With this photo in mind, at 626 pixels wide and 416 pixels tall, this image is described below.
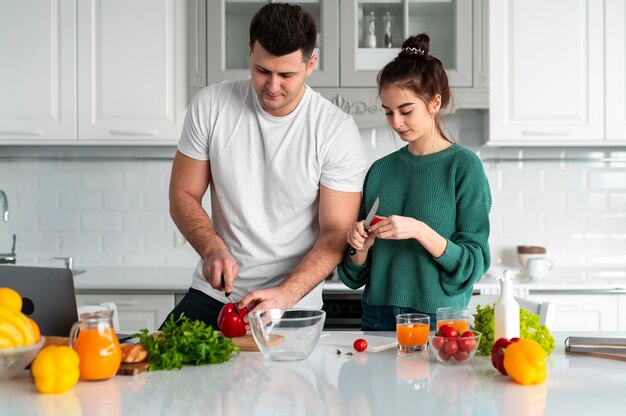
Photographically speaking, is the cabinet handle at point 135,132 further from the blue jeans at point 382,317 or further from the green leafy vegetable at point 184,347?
the green leafy vegetable at point 184,347

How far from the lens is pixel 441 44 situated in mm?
3727

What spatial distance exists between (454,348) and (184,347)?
590mm

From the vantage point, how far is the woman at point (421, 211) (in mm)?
1997

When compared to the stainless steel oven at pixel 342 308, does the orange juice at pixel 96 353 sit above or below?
above

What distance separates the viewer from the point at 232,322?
5.93ft

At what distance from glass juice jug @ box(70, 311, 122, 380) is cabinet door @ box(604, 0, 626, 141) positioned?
2958mm

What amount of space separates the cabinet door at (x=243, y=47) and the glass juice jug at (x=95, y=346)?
90.9 inches

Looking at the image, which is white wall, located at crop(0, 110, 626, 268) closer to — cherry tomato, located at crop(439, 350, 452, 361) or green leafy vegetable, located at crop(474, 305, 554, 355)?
green leafy vegetable, located at crop(474, 305, 554, 355)

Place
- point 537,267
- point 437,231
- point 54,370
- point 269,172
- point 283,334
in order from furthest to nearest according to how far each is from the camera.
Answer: point 537,267
point 269,172
point 437,231
point 283,334
point 54,370

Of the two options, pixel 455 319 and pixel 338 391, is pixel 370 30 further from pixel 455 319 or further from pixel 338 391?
pixel 338 391

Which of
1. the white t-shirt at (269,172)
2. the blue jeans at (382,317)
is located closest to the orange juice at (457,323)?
the blue jeans at (382,317)

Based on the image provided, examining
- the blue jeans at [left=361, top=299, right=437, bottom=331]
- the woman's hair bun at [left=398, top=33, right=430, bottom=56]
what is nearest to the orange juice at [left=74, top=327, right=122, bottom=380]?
the blue jeans at [left=361, top=299, right=437, bottom=331]

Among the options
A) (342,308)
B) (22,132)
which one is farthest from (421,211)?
(22,132)

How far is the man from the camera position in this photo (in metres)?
2.29
